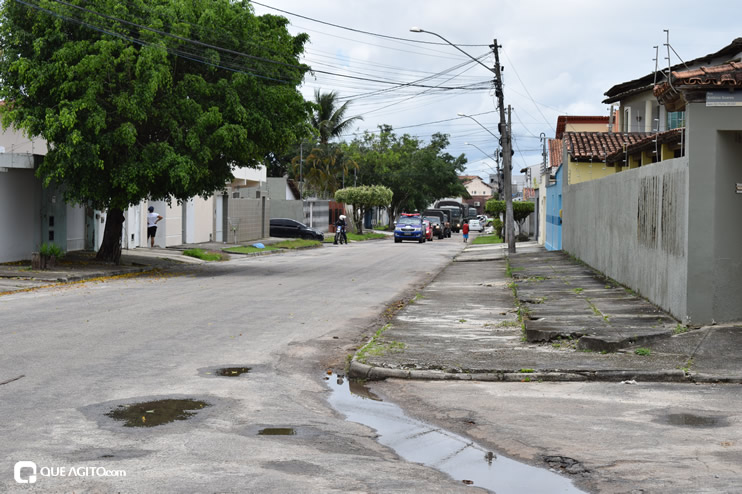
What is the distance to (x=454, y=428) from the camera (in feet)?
25.2

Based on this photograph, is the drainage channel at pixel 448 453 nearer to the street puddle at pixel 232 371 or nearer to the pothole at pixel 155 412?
the pothole at pixel 155 412

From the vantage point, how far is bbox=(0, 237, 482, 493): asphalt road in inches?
232

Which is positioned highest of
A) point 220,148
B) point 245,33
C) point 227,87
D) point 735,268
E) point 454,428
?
point 245,33

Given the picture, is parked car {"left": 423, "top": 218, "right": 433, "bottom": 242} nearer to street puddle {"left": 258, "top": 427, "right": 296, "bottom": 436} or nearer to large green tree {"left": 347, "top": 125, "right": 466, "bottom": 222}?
large green tree {"left": 347, "top": 125, "right": 466, "bottom": 222}

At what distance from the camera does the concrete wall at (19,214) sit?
2644 centimetres

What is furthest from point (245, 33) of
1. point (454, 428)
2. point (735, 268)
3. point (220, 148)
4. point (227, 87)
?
point (454, 428)

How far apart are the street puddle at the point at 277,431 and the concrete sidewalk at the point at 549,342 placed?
279 cm

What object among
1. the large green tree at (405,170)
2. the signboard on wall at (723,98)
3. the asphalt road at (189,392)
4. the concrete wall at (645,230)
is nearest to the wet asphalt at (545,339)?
the concrete wall at (645,230)

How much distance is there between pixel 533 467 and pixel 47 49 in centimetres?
2110

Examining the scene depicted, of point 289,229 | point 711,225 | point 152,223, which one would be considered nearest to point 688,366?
point 711,225

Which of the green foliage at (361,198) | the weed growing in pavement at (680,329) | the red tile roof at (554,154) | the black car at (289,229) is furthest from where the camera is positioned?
the green foliage at (361,198)

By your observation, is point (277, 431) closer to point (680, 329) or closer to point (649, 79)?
point (680, 329)

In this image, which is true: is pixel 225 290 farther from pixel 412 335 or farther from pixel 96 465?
pixel 96 465

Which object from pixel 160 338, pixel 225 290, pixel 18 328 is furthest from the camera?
pixel 225 290
